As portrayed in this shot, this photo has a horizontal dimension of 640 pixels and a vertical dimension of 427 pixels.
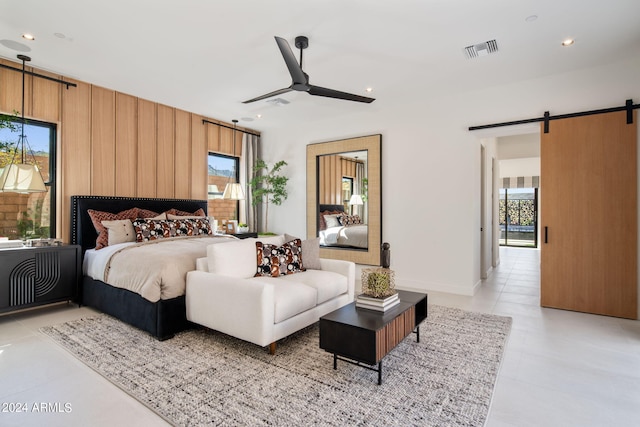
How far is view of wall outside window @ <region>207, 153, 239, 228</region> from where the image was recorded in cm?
616

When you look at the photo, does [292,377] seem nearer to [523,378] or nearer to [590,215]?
[523,378]

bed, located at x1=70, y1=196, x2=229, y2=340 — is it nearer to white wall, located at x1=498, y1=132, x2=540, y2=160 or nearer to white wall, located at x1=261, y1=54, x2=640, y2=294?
white wall, located at x1=261, y1=54, x2=640, y2=294

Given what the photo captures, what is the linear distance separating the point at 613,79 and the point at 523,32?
1.61m

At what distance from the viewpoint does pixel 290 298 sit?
2717mm

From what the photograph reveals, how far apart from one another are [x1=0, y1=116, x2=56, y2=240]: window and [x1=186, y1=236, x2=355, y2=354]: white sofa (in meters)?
2.57

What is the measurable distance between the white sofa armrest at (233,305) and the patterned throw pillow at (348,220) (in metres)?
3.22

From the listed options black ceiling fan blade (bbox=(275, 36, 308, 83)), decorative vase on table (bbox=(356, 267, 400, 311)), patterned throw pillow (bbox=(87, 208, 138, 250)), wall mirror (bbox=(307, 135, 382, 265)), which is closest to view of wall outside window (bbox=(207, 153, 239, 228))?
wall mirror (bbox=(307, 135, 382, 265))

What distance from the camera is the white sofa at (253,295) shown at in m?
2.52

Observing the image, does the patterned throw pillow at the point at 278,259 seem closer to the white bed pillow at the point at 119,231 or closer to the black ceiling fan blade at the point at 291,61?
the black ceiling fan blade at the point at 291,61

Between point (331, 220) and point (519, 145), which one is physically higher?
point (519, 145)

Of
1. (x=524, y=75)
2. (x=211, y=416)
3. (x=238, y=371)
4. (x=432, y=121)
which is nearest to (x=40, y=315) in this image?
(x=238, y=371)

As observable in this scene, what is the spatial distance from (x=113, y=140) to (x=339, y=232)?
3832mm

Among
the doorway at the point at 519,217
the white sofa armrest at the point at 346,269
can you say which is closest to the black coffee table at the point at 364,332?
the white sofa armrest at the point at 346,269

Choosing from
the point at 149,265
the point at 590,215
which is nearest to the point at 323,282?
the point at 149,265
